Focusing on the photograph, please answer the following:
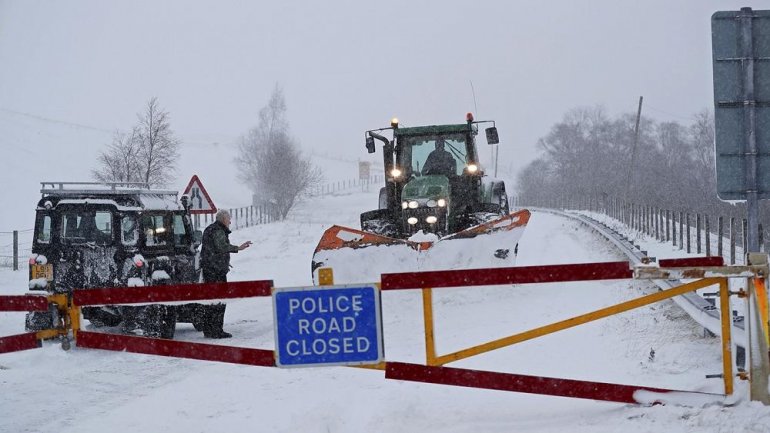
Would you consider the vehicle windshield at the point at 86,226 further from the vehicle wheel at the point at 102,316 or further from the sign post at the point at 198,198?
the sign post at the point at 198,198

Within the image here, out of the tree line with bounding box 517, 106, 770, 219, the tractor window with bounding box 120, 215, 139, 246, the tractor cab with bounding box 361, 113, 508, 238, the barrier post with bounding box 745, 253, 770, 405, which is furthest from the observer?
the tree line with bounding box 517, 106, 770, 219

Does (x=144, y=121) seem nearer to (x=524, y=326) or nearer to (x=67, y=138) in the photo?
(x=524, y=326)

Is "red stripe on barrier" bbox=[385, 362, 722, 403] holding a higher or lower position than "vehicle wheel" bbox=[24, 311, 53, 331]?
higher

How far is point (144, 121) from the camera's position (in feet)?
84.1

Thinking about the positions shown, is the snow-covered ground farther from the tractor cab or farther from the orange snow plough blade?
the tractor cab

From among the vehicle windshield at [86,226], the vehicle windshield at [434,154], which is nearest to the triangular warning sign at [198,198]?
the vehicle windshield at [434,154]

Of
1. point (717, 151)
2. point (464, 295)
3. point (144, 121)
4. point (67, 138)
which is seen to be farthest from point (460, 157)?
point (67, 138)

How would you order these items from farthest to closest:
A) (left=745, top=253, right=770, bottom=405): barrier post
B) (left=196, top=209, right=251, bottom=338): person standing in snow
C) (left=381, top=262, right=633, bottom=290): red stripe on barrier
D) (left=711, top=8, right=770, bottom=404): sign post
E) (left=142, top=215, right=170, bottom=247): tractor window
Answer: (left=196, top=209, right=251, bottom=338): person standing in snow
(left=142, top=215, right=170, bottom=247): tractor window
(left=711, top=8, right=770, bottom=404): sign post
(left=381, top=262, right=633, bottom=290): red stripe on barrier
(left=745, top=253, right=770, bottom=405): barrier post

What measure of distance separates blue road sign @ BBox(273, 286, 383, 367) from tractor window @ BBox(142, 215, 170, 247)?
5.37 m

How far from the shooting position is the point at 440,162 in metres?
14.0

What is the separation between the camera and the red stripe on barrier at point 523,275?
447 centimetres

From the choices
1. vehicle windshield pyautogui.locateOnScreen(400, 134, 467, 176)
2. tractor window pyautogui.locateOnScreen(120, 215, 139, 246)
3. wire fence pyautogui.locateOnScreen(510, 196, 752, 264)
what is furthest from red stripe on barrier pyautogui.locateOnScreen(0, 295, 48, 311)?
wire fence pyautogui.locateOnScreen(510, 196, 752, 264)

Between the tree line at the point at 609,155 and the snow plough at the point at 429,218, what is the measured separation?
59.4m

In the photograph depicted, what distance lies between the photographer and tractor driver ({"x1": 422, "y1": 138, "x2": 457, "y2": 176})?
546 inches
